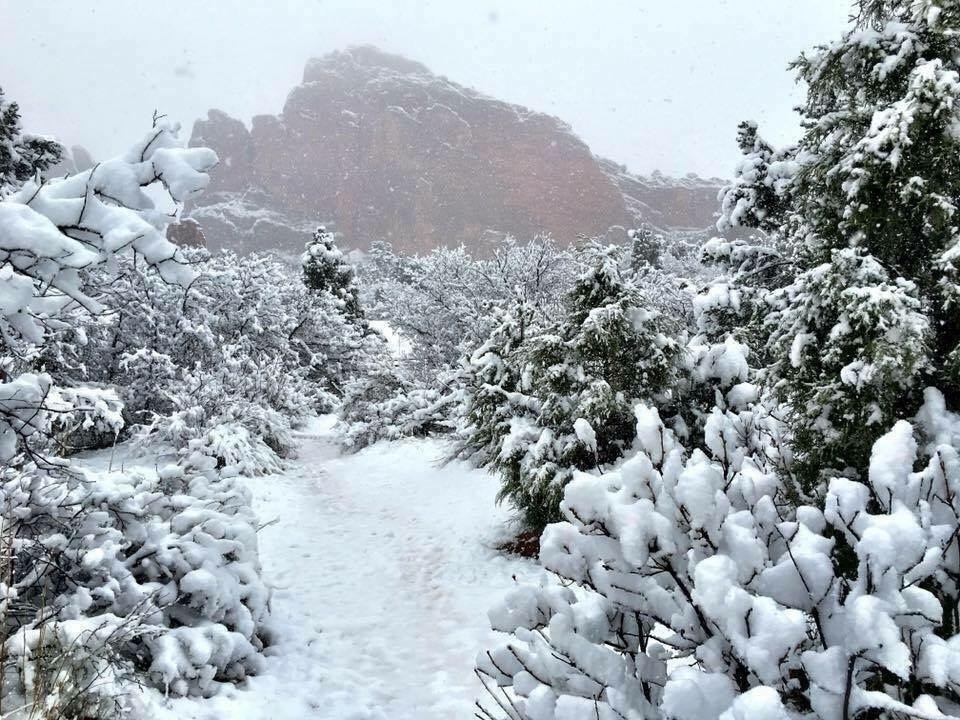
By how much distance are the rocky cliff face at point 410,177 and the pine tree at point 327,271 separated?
71.0 metres

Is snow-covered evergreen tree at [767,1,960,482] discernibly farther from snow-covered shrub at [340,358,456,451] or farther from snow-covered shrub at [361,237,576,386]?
snow-covered shrub at [361,237,576,386]

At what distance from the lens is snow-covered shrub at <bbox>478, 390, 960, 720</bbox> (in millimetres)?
1446

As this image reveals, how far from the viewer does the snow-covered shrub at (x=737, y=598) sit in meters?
1.45

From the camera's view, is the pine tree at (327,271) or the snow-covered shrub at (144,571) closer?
the snow-covered shrub at (144,571)

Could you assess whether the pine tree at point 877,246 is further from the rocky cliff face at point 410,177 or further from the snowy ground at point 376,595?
the rocky cliff face at point 410,177

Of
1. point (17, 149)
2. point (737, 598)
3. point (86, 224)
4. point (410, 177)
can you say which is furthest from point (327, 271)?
point (410, 177)

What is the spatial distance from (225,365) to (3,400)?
11650 millimetres

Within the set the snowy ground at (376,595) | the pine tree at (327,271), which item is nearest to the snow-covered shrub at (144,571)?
the snowy ground at (376,595)

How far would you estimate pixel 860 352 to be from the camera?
3.93 m

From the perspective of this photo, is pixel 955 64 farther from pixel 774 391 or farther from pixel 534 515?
pixel 534 515

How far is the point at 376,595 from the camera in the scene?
21.2 ft

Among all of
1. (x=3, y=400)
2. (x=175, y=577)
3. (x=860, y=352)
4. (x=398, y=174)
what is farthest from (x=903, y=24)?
(x=398, y=174)

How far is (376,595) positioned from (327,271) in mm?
23966

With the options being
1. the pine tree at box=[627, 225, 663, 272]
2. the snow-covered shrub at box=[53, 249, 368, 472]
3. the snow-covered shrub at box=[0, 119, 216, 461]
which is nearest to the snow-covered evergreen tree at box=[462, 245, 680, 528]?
the snow-covered shrub at box=[0, 119, 216, 461]
